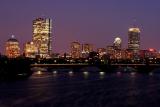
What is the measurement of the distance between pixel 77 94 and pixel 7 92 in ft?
43.3

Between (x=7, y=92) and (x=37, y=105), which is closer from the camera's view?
(x=37, y=105)

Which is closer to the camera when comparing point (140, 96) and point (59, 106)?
point (59, 106)

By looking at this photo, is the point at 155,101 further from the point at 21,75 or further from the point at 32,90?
the point at 21,75

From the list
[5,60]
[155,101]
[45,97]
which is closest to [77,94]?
[45,97]

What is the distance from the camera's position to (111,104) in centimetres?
9406

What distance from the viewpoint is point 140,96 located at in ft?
361

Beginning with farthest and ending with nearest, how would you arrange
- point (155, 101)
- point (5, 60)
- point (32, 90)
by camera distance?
1. point (5, 60)
2. point (32, 90)
3. point (155, 101)

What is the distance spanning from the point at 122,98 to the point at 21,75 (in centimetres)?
8446

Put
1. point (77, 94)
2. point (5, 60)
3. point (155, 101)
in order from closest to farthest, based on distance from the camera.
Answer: point (155, 101) → point (77, 94) → point (5, 60)

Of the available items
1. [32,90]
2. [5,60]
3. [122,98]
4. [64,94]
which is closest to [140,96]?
[122,98]

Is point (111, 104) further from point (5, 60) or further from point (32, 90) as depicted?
point (5, 60)

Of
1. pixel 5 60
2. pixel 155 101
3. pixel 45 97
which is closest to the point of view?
→ pixel 155 101

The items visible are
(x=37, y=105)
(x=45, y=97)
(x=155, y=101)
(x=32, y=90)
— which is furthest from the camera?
(x=32, y=90)

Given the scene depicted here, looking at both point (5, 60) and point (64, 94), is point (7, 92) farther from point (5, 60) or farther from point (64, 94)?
point (5, 60)
